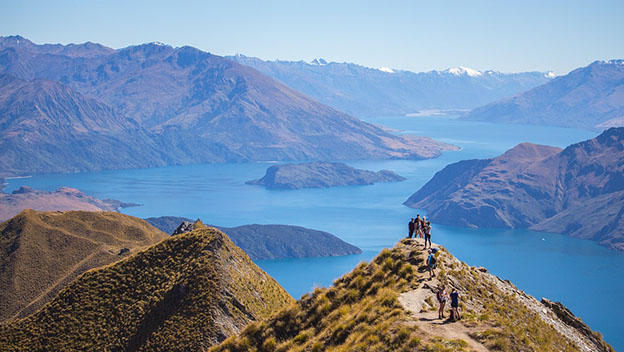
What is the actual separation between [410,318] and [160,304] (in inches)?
809

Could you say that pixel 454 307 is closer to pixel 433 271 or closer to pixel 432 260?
pixel 432 260

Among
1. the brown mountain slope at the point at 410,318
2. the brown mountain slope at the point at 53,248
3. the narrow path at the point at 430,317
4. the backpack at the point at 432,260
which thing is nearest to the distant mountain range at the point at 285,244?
the brown mountain slope at the point at 53,248

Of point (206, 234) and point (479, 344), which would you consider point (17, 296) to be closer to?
point (206, 234)

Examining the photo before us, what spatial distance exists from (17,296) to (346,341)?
43603 millimetres

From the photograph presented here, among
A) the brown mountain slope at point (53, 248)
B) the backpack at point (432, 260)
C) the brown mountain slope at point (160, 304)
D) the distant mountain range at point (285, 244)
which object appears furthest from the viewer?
the distant mountain range at point (285, 244)

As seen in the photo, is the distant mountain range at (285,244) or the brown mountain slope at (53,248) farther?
the distant mountain range at (285,244)

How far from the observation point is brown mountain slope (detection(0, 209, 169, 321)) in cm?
5766

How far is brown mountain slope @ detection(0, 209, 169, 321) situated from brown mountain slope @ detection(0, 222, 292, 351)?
14.6m

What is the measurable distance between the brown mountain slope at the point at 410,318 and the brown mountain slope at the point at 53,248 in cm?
3394

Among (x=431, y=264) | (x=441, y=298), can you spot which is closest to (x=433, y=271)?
(x=431, y=264)

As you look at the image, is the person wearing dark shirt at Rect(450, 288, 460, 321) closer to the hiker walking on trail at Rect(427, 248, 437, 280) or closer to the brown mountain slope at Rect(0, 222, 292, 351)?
the hiker walking on trail at Rect(427, 248, 437, 280)

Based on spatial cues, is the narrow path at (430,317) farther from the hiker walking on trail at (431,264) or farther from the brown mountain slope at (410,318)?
the hiker walking on trail at (431,264)

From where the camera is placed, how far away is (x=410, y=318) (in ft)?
74.6

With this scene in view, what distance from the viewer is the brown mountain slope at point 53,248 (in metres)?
57.7
